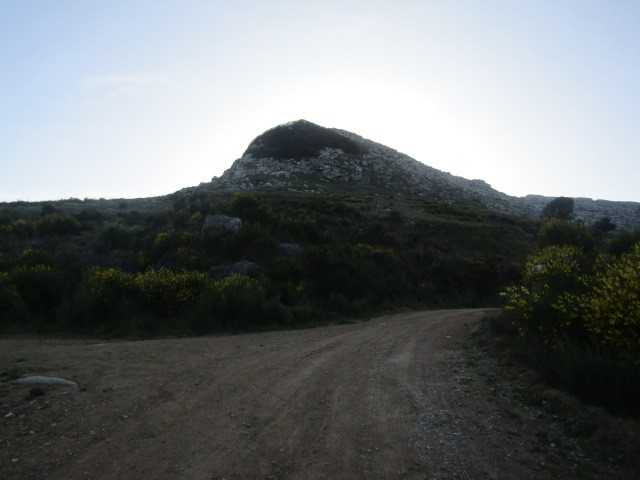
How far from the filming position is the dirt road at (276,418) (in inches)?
208

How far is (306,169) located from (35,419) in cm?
4319

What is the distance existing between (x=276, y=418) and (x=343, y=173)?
4374 centimetres

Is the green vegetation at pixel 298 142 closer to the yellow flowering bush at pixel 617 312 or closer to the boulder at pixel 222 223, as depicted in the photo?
the boulder at pixel 222 223

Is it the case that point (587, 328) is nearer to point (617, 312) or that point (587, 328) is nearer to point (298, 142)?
point (617, 312)

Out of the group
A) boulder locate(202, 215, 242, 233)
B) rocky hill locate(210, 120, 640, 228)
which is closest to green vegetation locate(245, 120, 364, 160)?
rocky hill locate(210, 120, 640, 228)

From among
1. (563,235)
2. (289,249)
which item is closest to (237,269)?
(289,249)

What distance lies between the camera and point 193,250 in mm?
21016

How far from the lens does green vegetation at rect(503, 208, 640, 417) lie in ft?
22.6

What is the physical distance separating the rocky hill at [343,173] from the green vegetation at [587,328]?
103 ft

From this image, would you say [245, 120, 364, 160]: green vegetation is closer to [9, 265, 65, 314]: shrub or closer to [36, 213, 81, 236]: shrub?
[36, 213, 81, 236]: shrub

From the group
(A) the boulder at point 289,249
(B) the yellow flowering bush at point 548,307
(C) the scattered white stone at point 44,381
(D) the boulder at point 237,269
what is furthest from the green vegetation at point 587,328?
(A) the boulder at point 289,249

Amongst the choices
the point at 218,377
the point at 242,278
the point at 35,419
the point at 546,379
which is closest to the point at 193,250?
the point at 242,278

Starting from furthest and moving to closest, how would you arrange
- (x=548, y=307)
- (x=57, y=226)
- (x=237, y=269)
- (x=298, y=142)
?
(x=298, y=142) < (x=57, y=226) < (x=237, y=269) < (x=548, y=307)

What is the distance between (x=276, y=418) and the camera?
21.9 ft
